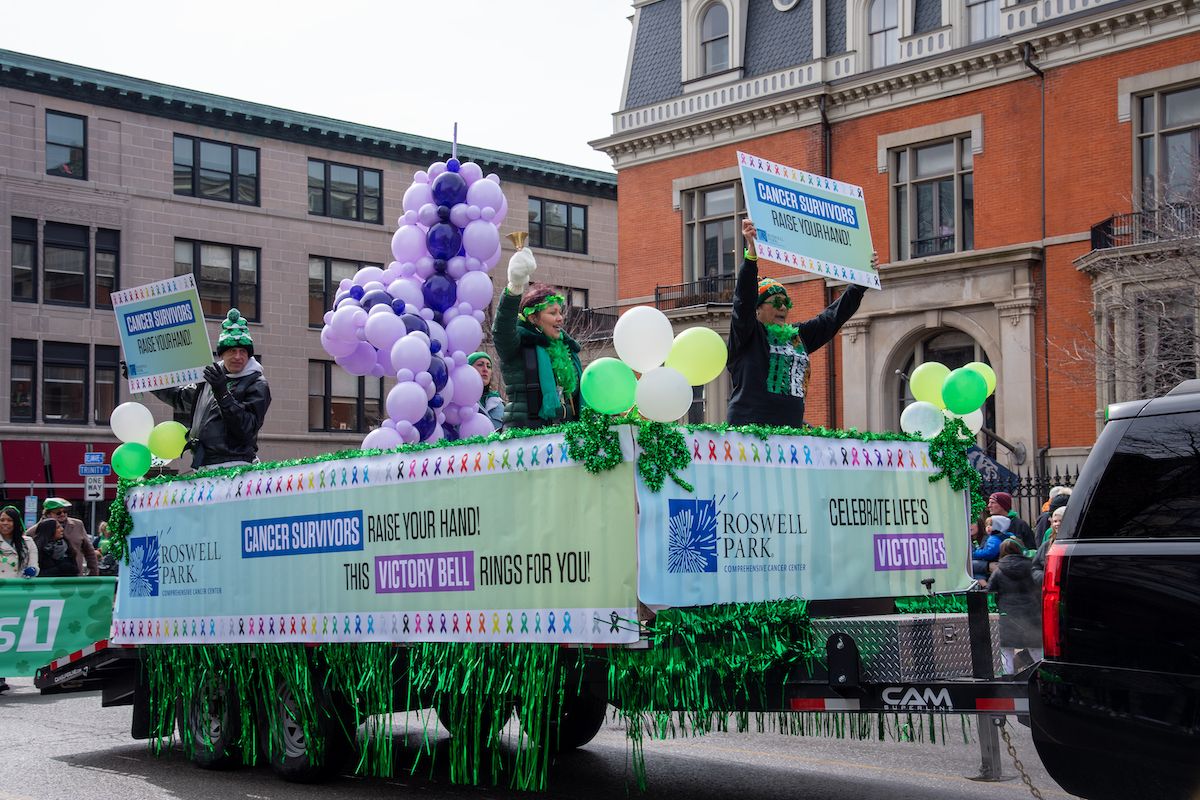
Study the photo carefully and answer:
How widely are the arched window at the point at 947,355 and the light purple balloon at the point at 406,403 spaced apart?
2078 centimetres

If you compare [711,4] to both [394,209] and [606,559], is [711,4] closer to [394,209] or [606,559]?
[394,209]

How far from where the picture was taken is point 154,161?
41.5 meters

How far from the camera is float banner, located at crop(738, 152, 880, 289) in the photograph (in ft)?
24.3

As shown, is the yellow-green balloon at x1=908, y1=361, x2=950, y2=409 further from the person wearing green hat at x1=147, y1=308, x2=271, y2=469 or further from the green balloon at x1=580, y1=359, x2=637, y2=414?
the person wearing green hat at x1=147, y1=308, x2=271, y2=469

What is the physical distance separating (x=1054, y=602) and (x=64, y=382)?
39.0 metres

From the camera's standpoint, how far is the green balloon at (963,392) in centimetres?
803

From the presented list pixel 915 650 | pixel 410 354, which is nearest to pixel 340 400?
pixel 410 354

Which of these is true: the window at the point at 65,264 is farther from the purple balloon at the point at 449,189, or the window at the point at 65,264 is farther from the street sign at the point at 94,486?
the purple balloon at the point at 449,189

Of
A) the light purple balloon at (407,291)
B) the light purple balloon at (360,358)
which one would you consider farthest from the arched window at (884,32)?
the light purple balloon at (360,358)

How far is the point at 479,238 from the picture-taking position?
1112 centimetres

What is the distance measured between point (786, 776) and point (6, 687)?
9782 mm

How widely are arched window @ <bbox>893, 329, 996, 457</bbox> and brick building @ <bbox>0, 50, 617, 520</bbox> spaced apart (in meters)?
20.9

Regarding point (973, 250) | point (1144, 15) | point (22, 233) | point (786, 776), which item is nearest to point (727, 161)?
point (973, 250)

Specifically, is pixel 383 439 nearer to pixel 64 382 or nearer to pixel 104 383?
pixel 64 382
